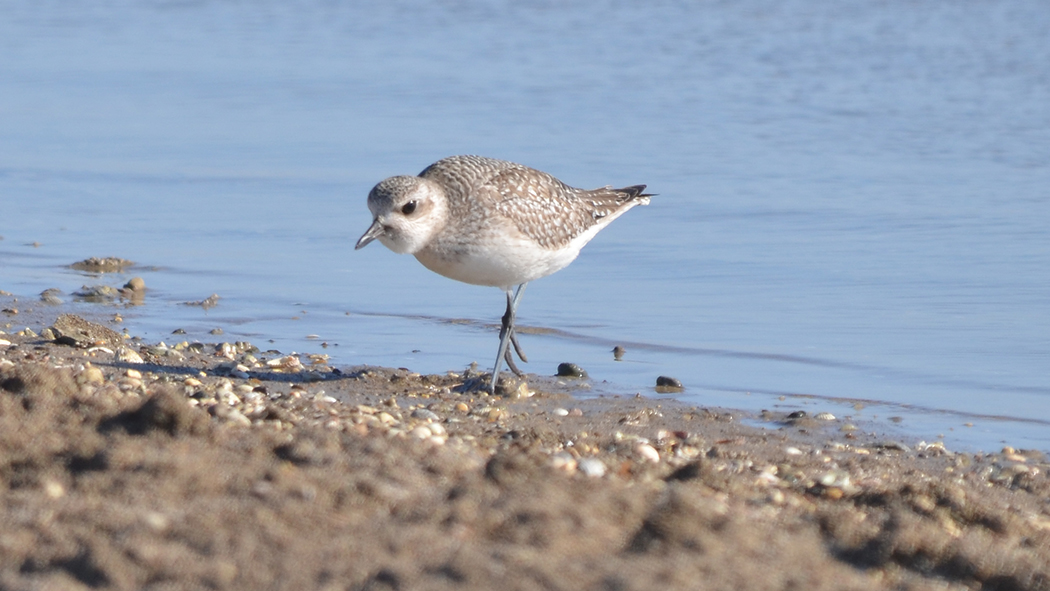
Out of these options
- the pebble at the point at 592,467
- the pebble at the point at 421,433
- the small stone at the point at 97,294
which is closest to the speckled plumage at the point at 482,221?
the pebble at the point at 421,433

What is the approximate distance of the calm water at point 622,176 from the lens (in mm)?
8258

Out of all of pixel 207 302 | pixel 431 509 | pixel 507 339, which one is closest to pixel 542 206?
pixel 507 339

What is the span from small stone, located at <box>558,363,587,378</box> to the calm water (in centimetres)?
10

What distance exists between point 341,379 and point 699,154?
7.14 metres

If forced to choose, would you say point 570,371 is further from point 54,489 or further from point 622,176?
point 622,176

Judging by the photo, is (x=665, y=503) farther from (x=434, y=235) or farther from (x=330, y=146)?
(x=330, y=146)

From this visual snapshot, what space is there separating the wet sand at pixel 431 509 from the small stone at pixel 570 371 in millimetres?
1824

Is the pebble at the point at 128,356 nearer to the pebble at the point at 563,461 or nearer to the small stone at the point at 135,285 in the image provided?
the small stone at the point at 135,285

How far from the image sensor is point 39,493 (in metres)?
3.80

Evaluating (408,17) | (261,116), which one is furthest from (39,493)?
(408,17)

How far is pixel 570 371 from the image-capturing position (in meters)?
7.54

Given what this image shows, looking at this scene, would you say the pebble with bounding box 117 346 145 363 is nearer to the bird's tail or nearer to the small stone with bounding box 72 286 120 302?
the small stone with bounding box 72 286 120 302

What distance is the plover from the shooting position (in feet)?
22.3

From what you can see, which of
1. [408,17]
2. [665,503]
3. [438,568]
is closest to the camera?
[438,568]
